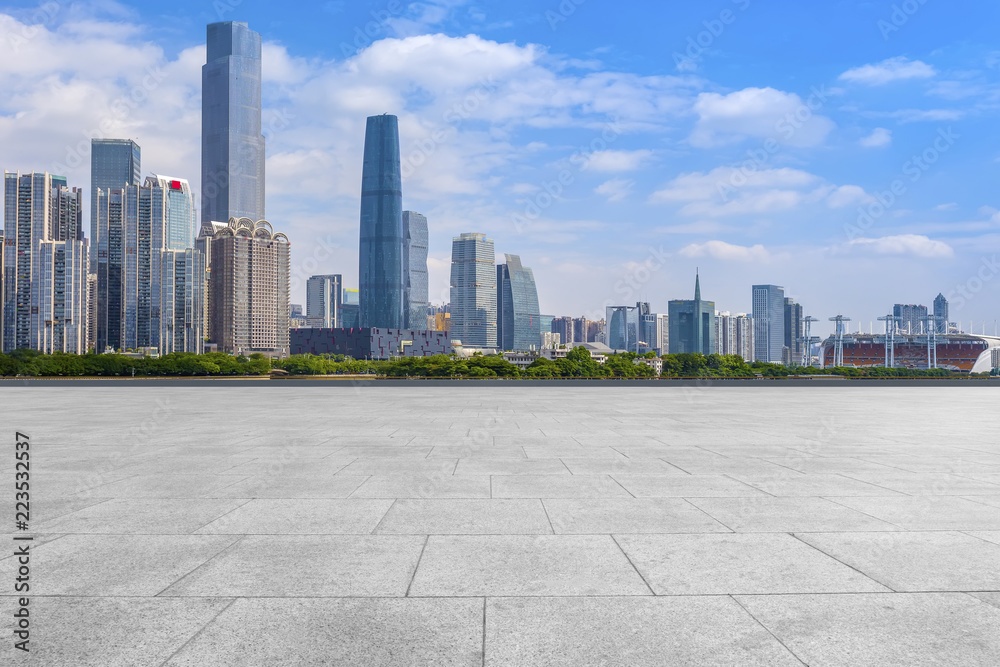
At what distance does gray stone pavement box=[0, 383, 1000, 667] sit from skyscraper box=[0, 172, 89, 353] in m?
189

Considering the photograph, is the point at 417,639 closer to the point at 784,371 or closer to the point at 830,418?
the point at 830,418

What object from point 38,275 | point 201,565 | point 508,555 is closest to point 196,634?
point 201,565

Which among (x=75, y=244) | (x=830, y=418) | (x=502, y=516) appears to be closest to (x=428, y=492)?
(x=502, y=516)

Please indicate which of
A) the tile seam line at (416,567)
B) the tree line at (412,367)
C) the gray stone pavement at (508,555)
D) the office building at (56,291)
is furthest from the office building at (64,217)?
the tile seam line at (416,567)

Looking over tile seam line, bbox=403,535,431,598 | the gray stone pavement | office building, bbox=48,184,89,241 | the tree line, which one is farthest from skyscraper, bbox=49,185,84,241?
tile seam line, bbox=403,535,431,598

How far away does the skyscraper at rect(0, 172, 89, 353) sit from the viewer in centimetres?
17238

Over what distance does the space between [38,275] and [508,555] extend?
20299 centimetres

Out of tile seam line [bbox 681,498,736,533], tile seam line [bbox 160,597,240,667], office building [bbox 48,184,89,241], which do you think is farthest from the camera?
office building [bbox 48,184,89,241]

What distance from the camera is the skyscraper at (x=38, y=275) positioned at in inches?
6786

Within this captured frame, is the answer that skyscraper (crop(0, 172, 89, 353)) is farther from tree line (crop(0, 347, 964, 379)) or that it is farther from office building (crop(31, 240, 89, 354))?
tree line (crop(0, 347, 964, 379))

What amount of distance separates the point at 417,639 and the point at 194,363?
3705 inches

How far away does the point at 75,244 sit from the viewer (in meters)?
176

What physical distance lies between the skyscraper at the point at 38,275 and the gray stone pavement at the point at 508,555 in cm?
18900

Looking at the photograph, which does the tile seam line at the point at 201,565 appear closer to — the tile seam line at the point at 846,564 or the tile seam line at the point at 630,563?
the tile seam line at the point at 630,563
